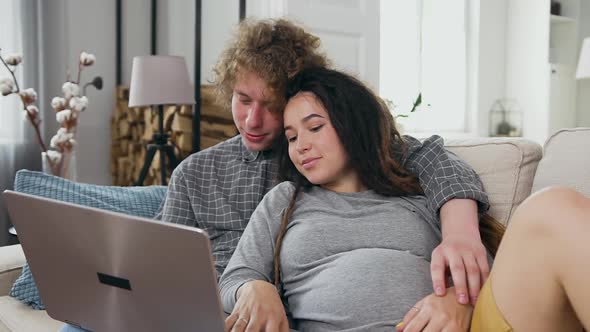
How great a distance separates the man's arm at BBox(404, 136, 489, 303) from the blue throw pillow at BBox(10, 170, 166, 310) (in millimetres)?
736

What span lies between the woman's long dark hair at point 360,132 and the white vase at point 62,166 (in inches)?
60.0

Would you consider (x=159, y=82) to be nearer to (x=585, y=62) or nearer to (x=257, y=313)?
(x=257, y=313)

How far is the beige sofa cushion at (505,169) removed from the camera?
1.29 m

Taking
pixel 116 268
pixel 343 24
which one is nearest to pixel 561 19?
pixel 343 24

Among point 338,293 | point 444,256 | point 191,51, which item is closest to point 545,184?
point 444,256

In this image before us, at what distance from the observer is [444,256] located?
1.03 m

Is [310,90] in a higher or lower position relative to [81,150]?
higher

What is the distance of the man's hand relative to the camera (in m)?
0.99

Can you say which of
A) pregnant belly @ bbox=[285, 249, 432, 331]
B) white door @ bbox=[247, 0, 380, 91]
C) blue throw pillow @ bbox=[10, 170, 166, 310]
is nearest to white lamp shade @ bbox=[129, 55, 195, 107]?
white door @ bbox=[247, 0, 380, 91]

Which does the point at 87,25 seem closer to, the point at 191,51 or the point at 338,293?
the point at 191,51

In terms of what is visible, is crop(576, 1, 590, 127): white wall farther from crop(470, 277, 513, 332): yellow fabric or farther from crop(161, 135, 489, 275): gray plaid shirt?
crop(470, 277, 513, 332): yellow fabric

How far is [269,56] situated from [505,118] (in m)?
3.94

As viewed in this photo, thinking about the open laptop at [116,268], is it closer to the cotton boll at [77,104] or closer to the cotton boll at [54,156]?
the cotton boll at [54,156]

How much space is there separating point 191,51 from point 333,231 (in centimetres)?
251
